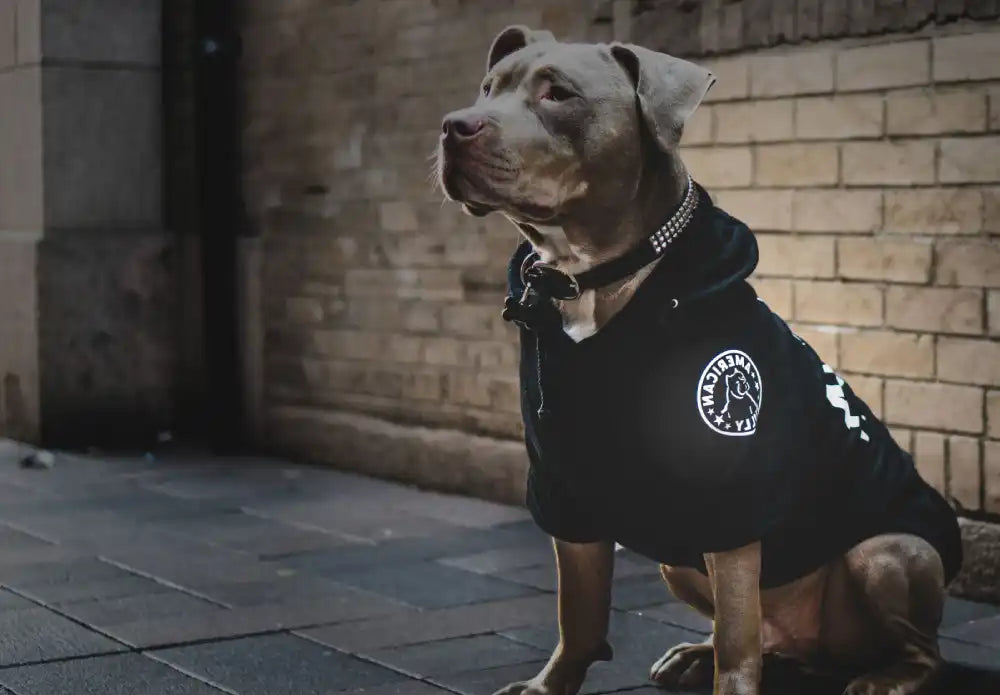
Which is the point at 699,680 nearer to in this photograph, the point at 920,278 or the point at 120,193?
the point at 920,278

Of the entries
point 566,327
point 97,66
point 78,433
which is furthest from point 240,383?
point 566,327

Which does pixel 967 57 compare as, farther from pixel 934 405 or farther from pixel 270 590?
pixel 270 590

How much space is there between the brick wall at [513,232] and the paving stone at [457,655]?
5.74 ft

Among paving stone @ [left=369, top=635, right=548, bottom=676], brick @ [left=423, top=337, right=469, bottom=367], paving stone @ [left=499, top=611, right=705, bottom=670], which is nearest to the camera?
paving stone @ [left=369, top=635, right=548, bottom=676]

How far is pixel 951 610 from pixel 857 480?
183cm

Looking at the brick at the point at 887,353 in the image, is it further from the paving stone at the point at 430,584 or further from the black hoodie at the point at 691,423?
the black hoodie at the point at 691,423

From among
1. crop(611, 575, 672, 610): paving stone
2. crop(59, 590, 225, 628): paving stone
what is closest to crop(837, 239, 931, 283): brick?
crop(611, 575, 672, 610): paving stone

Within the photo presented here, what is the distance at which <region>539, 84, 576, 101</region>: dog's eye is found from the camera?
3.65 metres

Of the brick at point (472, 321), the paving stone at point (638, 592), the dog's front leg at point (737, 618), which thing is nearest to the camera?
the dog's front leg at point (737, 618)

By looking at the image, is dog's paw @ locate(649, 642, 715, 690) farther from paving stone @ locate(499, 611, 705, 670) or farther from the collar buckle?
the collar buckle

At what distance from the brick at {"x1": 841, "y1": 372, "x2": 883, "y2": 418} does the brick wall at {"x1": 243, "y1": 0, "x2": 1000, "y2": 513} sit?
0.01m

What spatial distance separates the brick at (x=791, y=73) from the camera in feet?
20.3

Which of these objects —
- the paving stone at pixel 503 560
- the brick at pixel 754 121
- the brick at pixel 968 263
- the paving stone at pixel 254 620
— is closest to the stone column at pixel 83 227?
the paving stone at pixel 503 560

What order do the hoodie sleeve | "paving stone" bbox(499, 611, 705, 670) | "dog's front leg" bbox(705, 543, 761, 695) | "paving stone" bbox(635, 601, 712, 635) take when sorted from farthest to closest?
"paving stone" bbox(635, 601, 712, 635) → "paving stone" bbox(499, 611, 705, 670) → the hoodie sleeve → "dog's front leg" bbox(705, 543, 761, 695)
